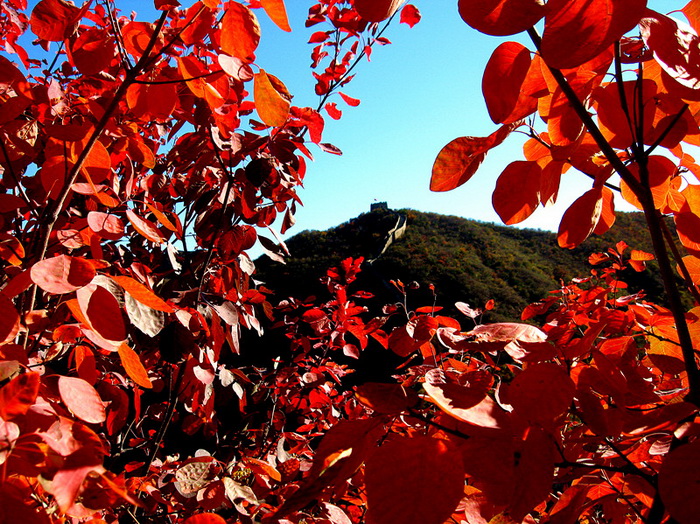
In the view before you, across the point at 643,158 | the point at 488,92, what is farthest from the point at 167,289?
the point at 643,158

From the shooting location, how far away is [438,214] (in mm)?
19109

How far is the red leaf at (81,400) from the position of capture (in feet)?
1.85

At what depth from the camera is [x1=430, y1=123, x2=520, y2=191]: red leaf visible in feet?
1.87

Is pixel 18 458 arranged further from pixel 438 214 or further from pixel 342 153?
pixel 438 214

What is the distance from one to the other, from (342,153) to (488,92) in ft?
4.63

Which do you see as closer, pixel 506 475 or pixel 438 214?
pixel 506 475

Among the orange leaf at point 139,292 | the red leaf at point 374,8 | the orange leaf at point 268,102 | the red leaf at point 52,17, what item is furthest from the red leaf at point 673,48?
the red leaf at point 52,17

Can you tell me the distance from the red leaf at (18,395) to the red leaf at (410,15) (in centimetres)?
256

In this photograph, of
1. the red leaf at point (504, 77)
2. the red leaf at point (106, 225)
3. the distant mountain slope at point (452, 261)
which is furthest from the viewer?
the distant mountain slope at point (452, 261)

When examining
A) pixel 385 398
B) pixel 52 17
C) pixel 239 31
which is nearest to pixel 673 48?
pixel 385 398

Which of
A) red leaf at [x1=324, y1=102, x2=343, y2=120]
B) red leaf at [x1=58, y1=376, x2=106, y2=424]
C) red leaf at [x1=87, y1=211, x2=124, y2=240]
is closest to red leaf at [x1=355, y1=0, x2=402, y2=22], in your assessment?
red leaf at [x1=58, y1=376, x2=106, y2=424]

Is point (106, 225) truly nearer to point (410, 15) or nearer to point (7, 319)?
point (7, 319)

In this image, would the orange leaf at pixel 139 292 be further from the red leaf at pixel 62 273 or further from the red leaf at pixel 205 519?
the red leaf at pixel 205 519

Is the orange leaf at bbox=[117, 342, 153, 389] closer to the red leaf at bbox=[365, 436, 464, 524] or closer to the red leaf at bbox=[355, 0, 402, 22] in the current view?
the red leaf at bbox=[365, 436, 464, 524]
